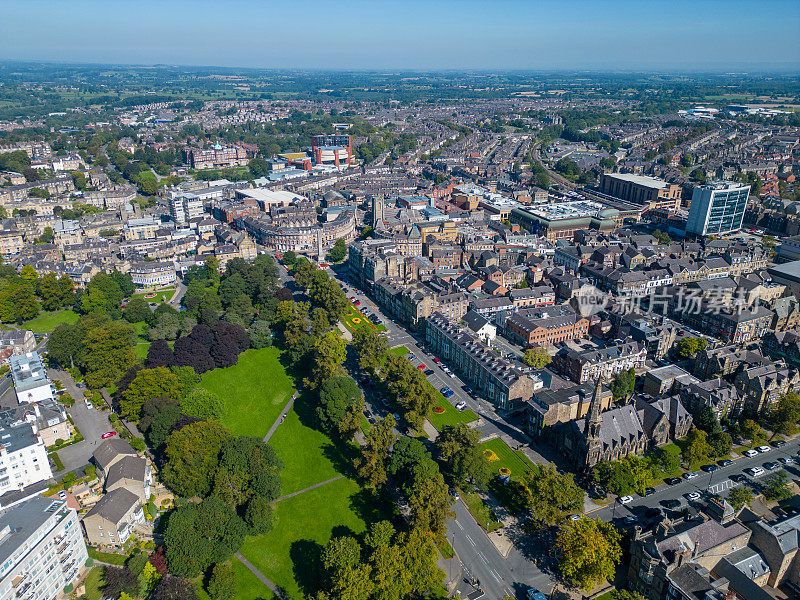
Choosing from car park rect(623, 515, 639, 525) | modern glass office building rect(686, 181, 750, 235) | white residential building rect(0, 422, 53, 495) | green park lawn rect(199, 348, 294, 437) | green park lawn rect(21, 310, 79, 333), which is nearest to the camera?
car park rect(623, 515, 639, 525)

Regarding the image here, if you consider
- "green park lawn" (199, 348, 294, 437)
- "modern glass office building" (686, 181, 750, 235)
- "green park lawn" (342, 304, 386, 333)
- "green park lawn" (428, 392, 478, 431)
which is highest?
"modern glass office building" (686, 181, 750, 235)

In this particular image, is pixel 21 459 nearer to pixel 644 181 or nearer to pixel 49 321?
pixel 49 321

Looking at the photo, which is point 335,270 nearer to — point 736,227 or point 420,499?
point 420,499

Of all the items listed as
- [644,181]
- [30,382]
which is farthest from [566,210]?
[30,382]

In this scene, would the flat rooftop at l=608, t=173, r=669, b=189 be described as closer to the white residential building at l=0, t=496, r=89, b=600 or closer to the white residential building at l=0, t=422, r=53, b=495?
the white residential building at l=0, t=422, r=53, b=495

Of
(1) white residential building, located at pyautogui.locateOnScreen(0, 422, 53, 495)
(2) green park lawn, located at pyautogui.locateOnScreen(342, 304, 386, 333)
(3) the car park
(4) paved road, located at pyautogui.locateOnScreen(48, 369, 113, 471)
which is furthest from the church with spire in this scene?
(1) white residential building, located at pyautogui.locateOnScreen(0, 422, 53, 495)

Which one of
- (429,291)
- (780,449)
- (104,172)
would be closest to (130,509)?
(429,291)
